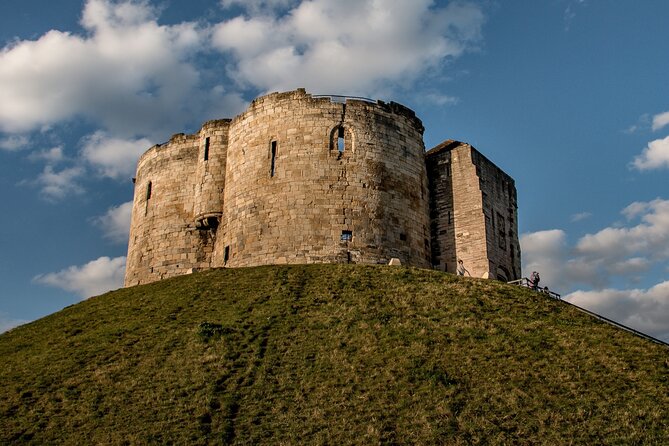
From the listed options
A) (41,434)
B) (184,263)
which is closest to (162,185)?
(184,263)

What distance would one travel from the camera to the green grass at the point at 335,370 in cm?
1753

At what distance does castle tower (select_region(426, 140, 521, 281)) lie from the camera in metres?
33.4

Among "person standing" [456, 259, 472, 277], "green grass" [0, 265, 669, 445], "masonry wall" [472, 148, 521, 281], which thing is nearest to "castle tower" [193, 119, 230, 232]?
"green grass" [0, 265, 669, 445]

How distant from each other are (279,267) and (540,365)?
12287 millimetres

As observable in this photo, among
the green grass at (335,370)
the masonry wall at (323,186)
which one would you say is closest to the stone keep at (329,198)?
the masonry wall at (323,186)

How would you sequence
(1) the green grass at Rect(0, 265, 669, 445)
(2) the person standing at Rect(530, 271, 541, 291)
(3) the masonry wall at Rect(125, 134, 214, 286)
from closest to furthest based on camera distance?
(1) the green grass at Rect(0, 265, 669, 445)
(2) the person standing at Rect(530, 271, 541, 291)
(3) the masonry wall at Rect(125, 134, 214, 286)

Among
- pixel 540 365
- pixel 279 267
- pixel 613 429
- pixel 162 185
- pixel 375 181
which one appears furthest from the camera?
pixel 162 185

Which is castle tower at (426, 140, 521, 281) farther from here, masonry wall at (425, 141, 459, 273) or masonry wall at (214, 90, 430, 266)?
masonry wall at (214, 90, 430, 266)

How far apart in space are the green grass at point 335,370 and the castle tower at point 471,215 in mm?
5696

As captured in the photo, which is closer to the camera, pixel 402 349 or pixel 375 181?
pixel 402 349

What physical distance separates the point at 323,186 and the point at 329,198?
606 mm

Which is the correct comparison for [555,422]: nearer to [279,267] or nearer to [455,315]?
[455,315]

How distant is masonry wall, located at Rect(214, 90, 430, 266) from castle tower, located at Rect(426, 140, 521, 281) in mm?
845

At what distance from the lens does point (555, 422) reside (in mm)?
17453
